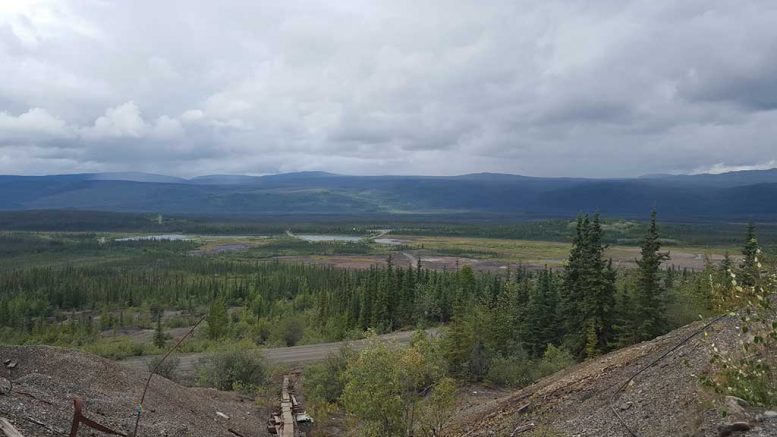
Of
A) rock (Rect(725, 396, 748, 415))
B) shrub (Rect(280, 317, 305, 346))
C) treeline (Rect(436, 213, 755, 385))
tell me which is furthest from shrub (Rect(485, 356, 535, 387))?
shrub (Rect(280, 317, 305, 346))

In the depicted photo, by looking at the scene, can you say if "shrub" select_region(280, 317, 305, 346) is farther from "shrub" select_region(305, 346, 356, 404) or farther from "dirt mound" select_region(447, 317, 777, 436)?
"dirt mound" select_region(447, 317, 777, 436)

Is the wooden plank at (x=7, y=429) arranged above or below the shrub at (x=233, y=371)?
above

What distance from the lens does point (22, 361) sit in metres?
23.5

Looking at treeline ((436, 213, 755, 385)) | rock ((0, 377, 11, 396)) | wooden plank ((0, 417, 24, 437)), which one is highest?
wooden plank ((0, 417, 24, 437))

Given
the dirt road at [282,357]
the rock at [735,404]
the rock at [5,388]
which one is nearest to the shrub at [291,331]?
the dirt road at [282,357]

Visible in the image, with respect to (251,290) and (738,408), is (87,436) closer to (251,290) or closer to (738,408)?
(738,408)

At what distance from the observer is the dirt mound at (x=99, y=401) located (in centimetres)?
1723

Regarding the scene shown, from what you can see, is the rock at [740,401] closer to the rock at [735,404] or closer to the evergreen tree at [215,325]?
the rock at [735,404]

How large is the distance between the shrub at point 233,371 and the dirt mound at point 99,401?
21.8 feet

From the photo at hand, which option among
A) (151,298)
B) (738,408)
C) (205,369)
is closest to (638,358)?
(738,408)

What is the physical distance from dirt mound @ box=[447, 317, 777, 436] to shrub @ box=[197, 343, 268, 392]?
1863 cm

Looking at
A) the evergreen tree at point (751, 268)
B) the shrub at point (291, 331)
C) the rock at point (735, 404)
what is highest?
the evergreen tree at point (751, 268)

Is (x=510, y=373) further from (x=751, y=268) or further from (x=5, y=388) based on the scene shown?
(x=5, y=388)

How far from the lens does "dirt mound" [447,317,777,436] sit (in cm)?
1230
